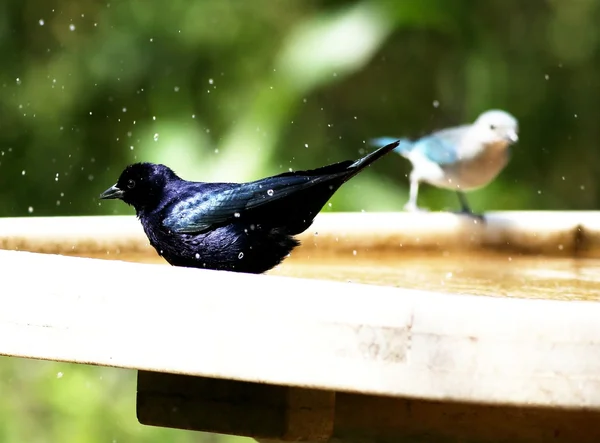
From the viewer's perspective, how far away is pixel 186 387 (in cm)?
172

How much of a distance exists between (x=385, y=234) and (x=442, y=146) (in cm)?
188

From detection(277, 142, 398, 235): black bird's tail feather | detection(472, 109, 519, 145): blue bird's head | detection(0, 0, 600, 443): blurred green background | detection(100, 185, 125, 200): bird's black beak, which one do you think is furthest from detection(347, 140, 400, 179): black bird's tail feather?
detection(472, 109, 519, 145): blue bird's head

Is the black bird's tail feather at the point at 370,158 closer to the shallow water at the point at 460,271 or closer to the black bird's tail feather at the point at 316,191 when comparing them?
the black bird's tail feather at the point at 316,191

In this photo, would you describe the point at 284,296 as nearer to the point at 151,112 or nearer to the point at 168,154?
the point at 168,154

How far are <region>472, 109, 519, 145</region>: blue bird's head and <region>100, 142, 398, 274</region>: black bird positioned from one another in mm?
2458

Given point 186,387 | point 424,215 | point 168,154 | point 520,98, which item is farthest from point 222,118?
point 186,387

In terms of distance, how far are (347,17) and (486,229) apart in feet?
7.16

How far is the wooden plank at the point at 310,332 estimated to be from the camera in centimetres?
132

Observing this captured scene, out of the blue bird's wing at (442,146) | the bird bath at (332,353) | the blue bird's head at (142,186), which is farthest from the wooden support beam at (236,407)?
the blue bird's wing at (442,146)

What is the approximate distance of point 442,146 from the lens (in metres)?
4.58

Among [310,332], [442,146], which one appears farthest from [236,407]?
[442,146]

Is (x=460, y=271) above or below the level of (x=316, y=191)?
below

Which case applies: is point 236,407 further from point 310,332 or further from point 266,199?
point 266,199

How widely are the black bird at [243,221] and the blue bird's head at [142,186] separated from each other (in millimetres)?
70
